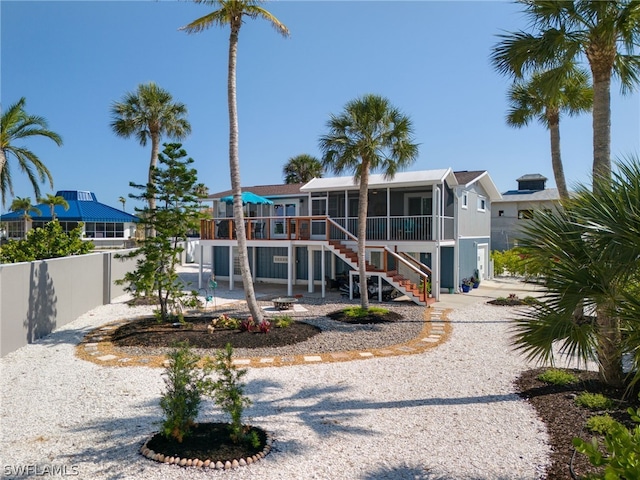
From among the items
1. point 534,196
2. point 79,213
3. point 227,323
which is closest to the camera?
point 227,323

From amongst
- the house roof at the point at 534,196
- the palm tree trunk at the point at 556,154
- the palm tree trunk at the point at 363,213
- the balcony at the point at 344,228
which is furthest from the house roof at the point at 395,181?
the house roof at the point at 534,196

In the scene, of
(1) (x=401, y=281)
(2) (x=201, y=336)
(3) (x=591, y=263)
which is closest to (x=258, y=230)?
(1) (x=401, y=281)

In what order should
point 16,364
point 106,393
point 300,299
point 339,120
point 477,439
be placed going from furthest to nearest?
point 300,299 < point 339,120 < point 16,364 < point 106,393 < point 477,439

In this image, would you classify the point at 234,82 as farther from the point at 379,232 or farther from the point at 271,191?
the point at 271,191

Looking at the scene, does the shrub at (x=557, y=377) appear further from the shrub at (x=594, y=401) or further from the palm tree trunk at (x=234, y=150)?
the palm tree trunk at (x=234, y=150)

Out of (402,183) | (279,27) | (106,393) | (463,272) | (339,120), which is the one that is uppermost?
(279,27)

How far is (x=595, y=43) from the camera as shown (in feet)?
23.2

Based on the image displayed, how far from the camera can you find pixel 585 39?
717 cm

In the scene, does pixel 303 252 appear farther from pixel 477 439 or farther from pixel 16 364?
pixel 477 439

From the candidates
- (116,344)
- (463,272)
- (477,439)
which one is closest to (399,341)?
(477,439)

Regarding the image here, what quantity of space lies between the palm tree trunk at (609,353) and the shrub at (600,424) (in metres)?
1.04

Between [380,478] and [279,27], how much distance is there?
33.9ft

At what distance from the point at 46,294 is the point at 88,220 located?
3234 cm

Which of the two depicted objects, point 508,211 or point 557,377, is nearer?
point 557,377
